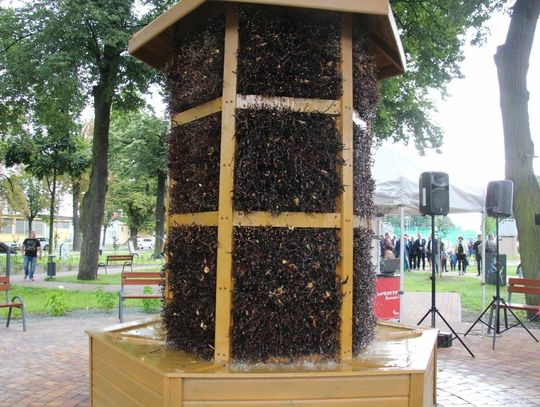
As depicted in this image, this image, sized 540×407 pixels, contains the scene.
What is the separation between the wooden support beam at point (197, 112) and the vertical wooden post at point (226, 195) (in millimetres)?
126

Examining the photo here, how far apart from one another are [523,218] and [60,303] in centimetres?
940

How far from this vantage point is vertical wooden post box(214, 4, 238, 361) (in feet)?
10.8

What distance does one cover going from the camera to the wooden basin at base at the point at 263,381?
284 cm

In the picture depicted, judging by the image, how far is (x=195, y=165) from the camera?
12.1ft

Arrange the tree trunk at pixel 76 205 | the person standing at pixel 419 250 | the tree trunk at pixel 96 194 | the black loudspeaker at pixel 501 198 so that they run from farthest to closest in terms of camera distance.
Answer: the tree trunk at pixel 76 205 < the person standing at pixel 419 250 < the tree trunk at pixel 96 194 < the black loudspeaker at pixel 501 198

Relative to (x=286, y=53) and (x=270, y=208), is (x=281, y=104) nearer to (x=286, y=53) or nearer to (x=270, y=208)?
(x=286, y=53)

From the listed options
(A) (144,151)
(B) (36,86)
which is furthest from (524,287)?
(A) (144,151)

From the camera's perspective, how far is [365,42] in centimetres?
397

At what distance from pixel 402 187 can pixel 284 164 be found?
647cm

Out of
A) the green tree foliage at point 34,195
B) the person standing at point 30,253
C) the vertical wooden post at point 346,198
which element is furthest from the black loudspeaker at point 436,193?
the green tree foliage at point 34,195

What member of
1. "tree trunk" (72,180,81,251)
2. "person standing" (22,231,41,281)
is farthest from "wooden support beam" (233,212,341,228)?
"tree trunk" (72,180,81,251)

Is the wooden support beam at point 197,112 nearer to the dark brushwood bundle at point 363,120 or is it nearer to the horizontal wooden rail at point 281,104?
the horizontal wooden rail at point 281,104

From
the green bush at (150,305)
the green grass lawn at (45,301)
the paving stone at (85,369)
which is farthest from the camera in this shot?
the green grass lawn at (45,301)

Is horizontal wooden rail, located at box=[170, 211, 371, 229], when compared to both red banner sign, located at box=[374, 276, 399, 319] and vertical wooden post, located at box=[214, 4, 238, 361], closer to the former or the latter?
vertical wooden post, located at box=[214, 4, 238, 361]
